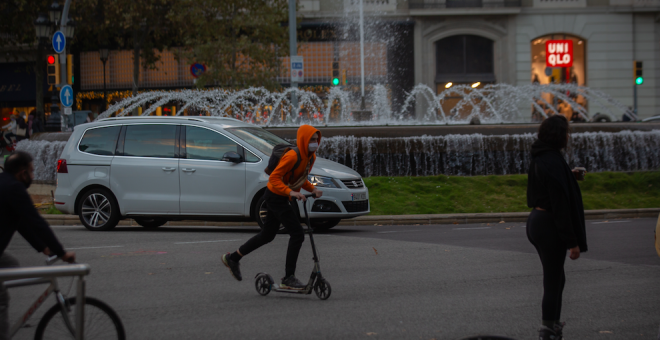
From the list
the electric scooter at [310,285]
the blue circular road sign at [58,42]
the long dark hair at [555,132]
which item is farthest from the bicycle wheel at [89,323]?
the blue circular road sign at [58,42]

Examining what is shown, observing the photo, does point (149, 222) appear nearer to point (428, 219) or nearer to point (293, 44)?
point (428, 219)

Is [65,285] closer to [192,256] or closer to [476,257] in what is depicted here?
[192,256]

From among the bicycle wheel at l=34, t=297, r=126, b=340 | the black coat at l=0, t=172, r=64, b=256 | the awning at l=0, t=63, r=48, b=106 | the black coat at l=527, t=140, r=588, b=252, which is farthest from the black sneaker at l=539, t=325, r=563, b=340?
the awning at l=0, t=63, r=48, b=106

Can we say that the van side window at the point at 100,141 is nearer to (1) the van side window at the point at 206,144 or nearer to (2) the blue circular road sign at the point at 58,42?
(1) the van side window at the point at 206,144

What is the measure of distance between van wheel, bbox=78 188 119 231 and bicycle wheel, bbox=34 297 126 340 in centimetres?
750

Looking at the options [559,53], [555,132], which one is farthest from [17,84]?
[555,132]

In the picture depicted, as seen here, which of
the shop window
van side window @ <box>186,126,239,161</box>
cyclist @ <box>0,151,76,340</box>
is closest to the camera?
cyclist @ <box>0,151,76,340</box>

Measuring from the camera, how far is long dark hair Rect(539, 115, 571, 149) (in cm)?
428

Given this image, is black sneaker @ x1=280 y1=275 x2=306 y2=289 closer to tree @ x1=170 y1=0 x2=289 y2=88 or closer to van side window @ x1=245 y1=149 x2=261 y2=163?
van side window @ x1=245 y1=149 x2=261 y2=163

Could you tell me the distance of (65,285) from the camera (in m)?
4.47

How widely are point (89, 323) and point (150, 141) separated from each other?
7574 mm

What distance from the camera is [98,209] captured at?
11117mm

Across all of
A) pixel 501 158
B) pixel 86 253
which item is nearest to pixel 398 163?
pixel 501 158

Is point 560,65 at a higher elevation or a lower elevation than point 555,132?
higher
